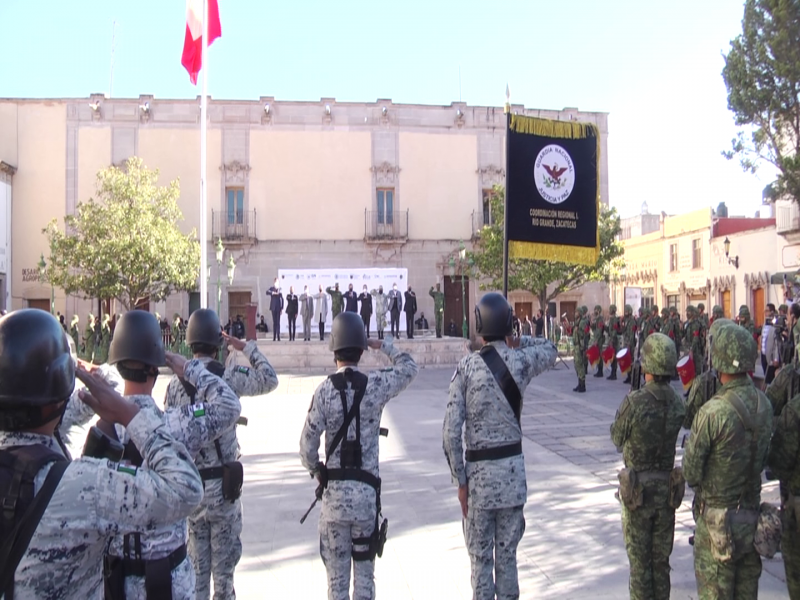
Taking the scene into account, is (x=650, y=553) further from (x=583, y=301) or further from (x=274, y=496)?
(x=583, y=301)

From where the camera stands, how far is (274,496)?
7.04 m

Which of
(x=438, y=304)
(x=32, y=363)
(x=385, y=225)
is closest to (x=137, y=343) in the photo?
(x=32, y=363)

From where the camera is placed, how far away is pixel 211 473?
3887 mm

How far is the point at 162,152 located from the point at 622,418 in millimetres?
31610

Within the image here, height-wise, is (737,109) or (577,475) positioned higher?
(737,109)

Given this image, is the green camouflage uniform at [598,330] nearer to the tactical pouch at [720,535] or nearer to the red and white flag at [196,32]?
the red and white flag at [196,32]

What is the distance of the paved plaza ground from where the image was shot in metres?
4.71

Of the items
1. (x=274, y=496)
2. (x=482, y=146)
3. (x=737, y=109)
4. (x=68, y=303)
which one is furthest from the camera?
(x=482, y=146)

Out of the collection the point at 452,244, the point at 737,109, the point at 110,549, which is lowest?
the point at 110,549

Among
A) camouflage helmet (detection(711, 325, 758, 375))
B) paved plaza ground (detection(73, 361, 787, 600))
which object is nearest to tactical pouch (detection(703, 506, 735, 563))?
camouflage helmet (detection(711, 325, 758, 375))

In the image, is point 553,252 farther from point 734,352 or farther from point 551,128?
point 734,352

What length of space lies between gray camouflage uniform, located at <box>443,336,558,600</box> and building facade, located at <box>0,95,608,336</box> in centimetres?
2764

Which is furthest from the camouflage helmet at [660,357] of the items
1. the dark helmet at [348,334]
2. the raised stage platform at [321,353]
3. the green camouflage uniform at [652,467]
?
the raised stage platform at [321,353]

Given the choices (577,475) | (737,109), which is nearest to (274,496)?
(577,475)
